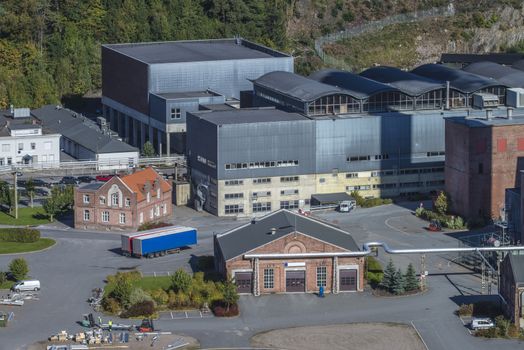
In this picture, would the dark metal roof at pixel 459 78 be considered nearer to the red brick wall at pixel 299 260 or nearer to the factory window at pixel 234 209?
the factory window at pixel 234 209

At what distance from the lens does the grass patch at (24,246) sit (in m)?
111

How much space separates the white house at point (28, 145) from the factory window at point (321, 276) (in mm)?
39482

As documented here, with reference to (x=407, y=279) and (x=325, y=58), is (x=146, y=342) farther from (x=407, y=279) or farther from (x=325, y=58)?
(x=325, y=58)

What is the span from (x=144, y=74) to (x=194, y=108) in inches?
308

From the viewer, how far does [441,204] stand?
119m

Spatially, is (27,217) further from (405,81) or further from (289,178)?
(405,81)

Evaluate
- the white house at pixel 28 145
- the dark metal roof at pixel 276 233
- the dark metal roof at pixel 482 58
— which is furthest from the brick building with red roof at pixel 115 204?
the dark metal roof at pixel 482 58

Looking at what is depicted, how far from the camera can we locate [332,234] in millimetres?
102500

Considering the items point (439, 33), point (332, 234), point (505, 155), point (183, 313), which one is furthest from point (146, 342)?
point (439, 33)

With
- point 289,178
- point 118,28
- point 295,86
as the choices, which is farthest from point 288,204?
point 118,28

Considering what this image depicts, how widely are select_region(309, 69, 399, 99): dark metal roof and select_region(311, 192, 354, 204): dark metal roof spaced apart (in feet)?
26.8

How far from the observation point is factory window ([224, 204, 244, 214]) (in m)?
121

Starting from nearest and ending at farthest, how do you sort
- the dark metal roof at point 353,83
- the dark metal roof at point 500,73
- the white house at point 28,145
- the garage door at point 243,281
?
the garage door at point 243,281
the dark metal roof at point 353,83
the white house at point 28,145
the dark metal roof at point 500,73

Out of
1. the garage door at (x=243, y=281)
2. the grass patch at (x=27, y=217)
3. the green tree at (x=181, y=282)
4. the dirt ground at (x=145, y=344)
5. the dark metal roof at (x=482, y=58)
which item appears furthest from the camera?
the dark metal roof at (x=482, y=58)
